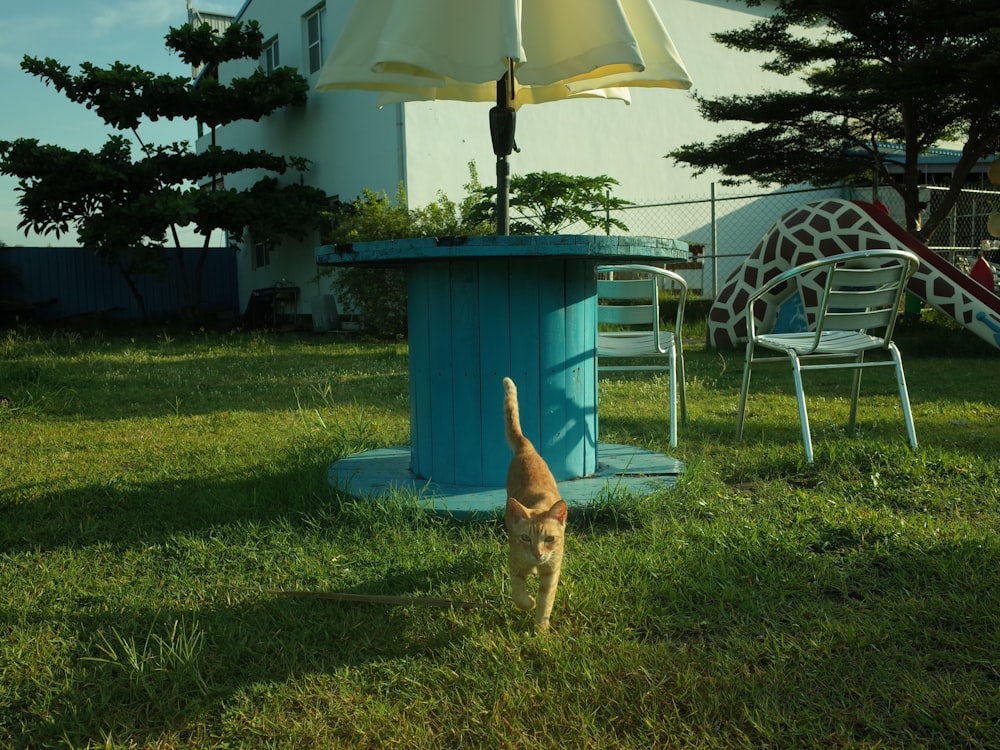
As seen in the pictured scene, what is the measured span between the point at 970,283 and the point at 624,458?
557 cm

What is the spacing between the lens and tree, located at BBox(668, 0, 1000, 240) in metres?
9.52

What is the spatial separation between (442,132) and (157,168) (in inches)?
213

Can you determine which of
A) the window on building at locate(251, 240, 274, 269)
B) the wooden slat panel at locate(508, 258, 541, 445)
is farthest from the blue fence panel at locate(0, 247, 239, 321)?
the wooden slat panel at locate(508, 258, 541, 445)

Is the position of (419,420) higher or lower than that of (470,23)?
lower

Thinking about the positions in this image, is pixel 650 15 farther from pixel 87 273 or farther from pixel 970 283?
pixel 87 273

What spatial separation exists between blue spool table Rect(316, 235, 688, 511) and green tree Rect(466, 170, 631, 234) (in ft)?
28.0

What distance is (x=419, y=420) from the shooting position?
3527mm

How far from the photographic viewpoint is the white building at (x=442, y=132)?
1290cm

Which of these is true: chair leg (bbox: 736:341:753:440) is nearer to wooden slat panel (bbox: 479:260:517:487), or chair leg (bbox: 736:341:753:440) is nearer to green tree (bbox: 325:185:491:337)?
wooden slat panel (bbox: 479:260:517:487)

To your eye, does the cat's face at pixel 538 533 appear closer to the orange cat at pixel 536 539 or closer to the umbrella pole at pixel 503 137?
the orange cat at pixel 536 539

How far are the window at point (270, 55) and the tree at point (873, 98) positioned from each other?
28.2ft

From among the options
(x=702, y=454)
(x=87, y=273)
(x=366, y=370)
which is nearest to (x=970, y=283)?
(x=702, y=454)

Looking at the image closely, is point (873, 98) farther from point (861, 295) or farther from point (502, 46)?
point (502, 46)

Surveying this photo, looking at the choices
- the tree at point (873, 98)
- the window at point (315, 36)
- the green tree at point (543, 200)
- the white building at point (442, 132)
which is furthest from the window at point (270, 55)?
the tree at point (873, 98)
